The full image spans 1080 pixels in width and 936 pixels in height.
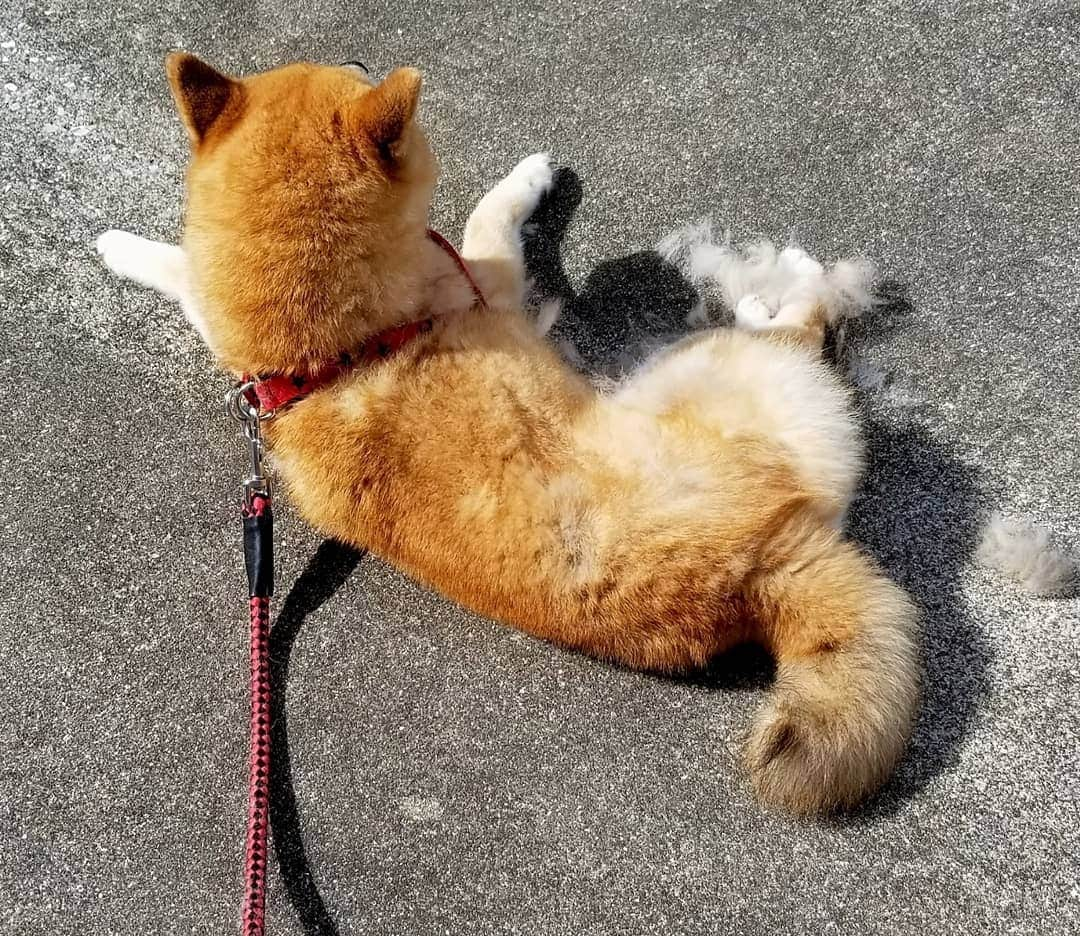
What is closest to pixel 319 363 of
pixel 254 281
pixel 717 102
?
pixel 254 281

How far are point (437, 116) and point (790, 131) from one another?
4.32ft

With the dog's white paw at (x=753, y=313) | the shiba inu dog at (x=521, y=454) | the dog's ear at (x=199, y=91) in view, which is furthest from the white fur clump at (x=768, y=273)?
the dog's ear at (x=199, y=91)

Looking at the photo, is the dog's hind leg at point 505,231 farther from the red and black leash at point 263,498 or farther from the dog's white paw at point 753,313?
the dog's white paw at point 753,313

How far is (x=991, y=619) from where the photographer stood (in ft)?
7.38

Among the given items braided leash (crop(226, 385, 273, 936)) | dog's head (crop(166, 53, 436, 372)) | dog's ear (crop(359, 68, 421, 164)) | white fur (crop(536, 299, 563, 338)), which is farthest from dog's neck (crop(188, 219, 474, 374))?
white fur (crop(536, 299, 563, 338))

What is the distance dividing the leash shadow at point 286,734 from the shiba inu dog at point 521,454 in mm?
331

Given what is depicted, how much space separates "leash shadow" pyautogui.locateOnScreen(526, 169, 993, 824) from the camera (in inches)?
85.7

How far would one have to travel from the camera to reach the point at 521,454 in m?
1.98

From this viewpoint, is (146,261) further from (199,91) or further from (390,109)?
(390,109)

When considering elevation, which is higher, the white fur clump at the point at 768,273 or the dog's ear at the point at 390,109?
the dog's ear at the point at 390,109

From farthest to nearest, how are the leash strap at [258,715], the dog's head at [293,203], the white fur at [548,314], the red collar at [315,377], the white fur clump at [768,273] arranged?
the white fur at [548,314]
the white fur clump at [768,273]
the red collar at [315,377]
the dog's head at [293,203]
the leash strap at [258,715]

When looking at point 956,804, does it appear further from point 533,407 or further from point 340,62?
point 340,62

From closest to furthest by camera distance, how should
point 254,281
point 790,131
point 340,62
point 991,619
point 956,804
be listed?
point 254,281, point 956,804, point 991,619, point 790,131, point 340,62

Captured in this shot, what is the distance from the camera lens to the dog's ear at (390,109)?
6.05 ft
